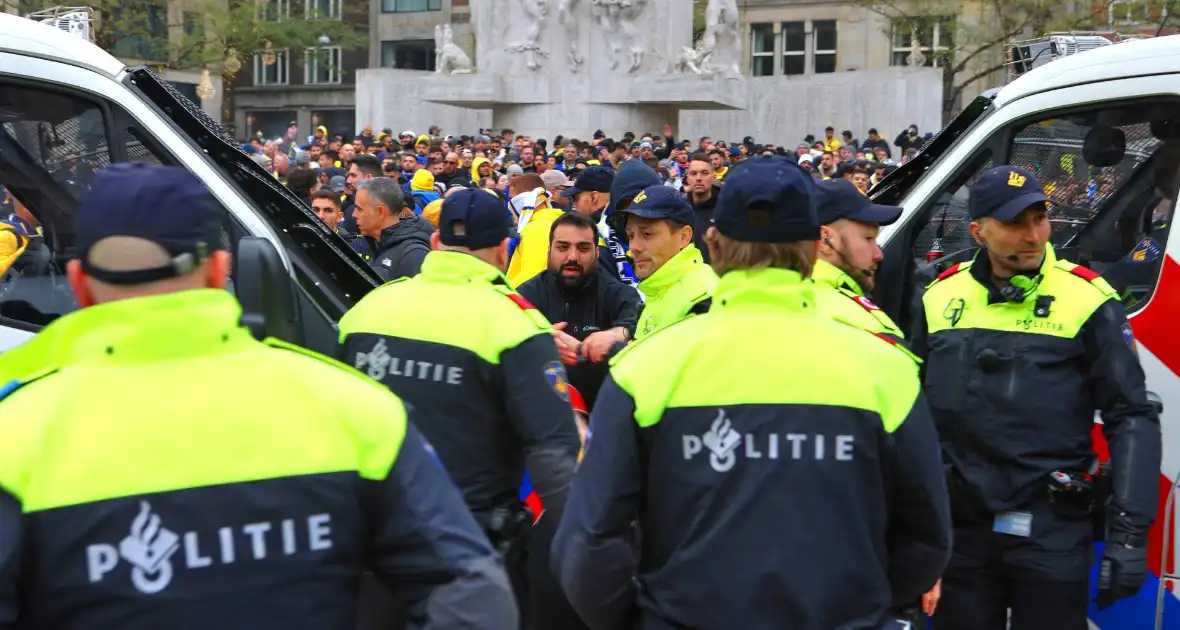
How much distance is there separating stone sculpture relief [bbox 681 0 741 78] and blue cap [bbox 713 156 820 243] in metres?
29.6

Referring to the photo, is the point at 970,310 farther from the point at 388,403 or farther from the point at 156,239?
the point at 156,239

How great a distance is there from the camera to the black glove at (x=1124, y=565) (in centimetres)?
391

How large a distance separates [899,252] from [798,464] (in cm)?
352

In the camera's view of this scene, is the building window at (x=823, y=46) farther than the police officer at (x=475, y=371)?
Yes

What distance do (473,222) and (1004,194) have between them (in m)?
1.64

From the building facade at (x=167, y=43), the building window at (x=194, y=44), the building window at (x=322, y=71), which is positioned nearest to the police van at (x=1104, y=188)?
the building facade at (x=167, y=43)

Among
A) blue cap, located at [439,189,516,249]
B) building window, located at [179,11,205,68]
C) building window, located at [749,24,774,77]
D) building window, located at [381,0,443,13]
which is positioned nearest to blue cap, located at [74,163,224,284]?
blue cap, located at [439,189,516,249]

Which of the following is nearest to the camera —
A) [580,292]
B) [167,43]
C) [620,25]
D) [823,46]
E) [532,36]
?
[580,292]

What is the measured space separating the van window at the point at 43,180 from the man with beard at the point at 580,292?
4.36 ft

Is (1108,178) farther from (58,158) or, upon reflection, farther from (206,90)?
(206,90)

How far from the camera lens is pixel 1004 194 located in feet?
13.9

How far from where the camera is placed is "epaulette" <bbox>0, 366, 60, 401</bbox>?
6.58 feet

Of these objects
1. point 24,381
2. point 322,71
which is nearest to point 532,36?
point 24,381

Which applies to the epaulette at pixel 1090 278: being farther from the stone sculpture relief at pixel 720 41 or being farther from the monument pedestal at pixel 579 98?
the stone sculpture relief at pixel 720 41
